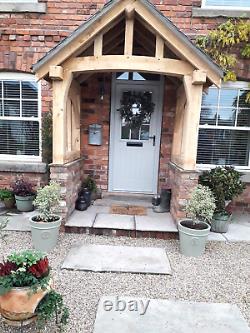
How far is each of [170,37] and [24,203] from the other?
3.90m

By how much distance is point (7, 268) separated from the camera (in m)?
2.43

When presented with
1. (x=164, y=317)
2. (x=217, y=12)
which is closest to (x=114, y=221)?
(x=164, y=317)

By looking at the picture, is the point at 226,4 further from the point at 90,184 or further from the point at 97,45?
the point at 90,184

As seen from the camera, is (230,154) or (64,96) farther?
(230,154)

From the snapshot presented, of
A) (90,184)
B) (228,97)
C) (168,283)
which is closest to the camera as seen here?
(168,283)

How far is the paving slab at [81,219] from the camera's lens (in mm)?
4463

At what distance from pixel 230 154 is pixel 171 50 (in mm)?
2693

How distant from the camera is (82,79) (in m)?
5.34

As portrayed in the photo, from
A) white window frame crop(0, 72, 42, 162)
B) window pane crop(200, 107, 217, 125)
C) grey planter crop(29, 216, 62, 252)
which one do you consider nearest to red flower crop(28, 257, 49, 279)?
grey planter crop(29, 216, 62, 252)

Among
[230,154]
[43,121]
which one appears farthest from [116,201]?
[230,154]

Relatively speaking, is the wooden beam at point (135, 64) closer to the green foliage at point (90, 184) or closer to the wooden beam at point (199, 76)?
the wooden beam at point (199, 76)

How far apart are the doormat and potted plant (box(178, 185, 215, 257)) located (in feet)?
4.25

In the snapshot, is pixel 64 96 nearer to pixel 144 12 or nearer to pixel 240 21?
pixel 144 12

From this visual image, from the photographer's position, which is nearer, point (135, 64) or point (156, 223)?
point (135, 64)
